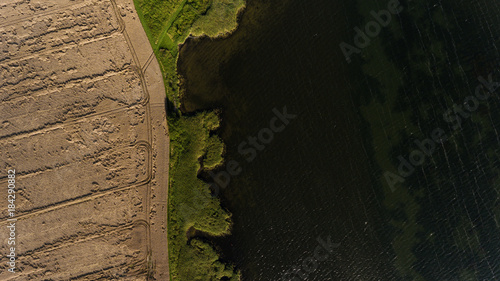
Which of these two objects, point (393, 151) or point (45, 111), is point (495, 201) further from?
point (45, 111)
